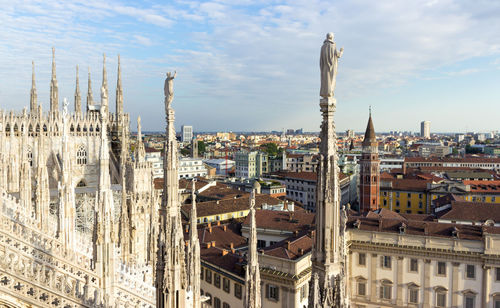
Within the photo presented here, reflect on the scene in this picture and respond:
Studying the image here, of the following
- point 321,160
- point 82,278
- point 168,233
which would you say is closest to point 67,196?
point 82,278

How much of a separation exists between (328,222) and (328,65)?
254 cm

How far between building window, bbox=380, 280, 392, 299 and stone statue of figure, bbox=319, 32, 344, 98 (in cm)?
2424

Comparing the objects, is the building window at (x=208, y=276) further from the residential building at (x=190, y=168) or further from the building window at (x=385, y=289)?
the residential building at (x=190, y=168)

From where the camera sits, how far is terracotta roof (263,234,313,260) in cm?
2298

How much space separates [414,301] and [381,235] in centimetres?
475

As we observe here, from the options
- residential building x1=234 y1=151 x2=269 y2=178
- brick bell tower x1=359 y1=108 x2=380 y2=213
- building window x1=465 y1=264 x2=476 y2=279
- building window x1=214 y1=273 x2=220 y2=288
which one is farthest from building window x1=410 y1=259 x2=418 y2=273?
residential building x1=234 y1=151 x2=269 y2=178

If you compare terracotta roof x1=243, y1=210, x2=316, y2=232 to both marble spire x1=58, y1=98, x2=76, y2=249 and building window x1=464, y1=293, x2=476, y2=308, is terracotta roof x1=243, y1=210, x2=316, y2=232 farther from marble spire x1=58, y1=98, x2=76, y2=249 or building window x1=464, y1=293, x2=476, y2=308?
marble spire x1=58, y1=98, x2=76, y2=249

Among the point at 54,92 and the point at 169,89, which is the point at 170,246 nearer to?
the point at 169,89

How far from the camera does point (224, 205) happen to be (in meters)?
39.4

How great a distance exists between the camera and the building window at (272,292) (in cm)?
2267

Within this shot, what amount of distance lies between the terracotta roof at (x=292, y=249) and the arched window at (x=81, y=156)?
17.8 metres

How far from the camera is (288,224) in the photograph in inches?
1182

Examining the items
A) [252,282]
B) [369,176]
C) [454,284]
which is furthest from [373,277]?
[369,176]

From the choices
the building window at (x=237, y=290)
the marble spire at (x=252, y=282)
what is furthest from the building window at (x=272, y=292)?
the marble spire at (x=252, y=282)
